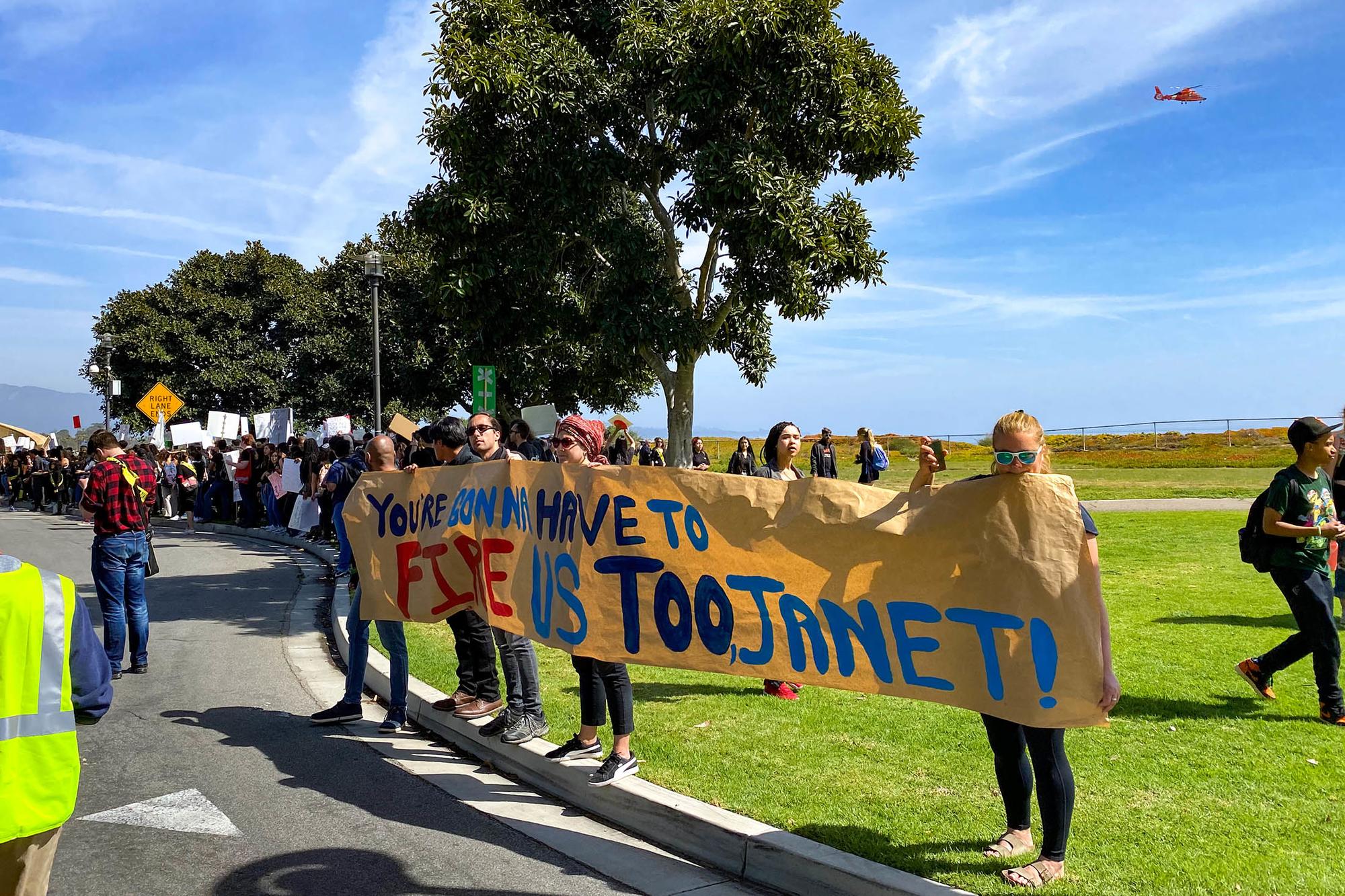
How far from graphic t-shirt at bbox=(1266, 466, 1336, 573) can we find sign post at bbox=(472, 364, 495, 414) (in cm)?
1025

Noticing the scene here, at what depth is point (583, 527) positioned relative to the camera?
5.29 meters

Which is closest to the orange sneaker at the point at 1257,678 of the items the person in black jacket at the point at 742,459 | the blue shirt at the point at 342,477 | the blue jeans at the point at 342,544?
the blue jeans at the point at 342,544

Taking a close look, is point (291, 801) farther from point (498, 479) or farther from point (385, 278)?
point (385, 278)

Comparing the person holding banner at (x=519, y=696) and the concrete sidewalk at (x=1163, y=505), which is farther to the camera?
the concrete sidewalk at (x=1163, y=505)

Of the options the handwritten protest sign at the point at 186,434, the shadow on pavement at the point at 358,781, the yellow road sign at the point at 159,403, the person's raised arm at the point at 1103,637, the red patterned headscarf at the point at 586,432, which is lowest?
the shadow on pavement at the point at 358,781

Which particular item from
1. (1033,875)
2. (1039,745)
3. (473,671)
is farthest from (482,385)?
(1033,875)

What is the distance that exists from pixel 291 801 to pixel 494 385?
932 centimetres

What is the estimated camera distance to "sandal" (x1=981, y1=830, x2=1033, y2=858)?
392 cm

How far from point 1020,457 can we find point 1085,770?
224 cm

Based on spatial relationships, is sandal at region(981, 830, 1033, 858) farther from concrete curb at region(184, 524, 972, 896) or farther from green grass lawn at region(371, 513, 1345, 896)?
concrete curb at region(184, 524, 972, 896)

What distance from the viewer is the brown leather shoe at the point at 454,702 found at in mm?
6398

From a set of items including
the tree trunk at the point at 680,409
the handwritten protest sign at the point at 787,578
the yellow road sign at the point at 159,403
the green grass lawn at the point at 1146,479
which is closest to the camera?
the handwritten protest sign at the point at 787,578

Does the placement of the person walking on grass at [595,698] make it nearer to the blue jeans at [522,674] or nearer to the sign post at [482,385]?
the blue jeans at [522,674]

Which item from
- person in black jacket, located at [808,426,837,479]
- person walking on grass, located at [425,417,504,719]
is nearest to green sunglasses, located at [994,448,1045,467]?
person walking on grass, located at [425,417,504,719]
